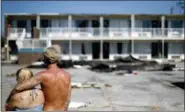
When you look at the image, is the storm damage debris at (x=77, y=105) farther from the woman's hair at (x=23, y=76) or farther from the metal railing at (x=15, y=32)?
the metal railing at (x=15, y=32)

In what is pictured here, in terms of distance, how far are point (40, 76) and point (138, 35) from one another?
38.2 m

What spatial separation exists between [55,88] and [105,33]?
123 ft

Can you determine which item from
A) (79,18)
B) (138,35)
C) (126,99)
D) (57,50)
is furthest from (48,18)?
(57,50)

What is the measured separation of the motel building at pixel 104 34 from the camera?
42219 mm

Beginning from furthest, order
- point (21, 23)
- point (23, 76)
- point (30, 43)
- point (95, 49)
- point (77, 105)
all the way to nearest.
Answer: point (95, 49) < point (21, 23) < point (30, 43) < point (77, 105) < point (23, 76)

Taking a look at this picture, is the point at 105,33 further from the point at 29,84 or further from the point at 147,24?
the point at 29,84

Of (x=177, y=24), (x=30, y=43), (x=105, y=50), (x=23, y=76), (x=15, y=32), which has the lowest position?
(x=105, y=50)

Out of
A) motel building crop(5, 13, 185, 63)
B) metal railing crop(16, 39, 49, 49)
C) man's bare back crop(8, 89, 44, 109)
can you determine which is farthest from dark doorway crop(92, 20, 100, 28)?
man's bare back crop(8, 89, 44, 109)

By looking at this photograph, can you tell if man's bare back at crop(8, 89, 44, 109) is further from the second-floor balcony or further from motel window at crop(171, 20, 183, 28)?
motel window at crop(171, 20, 183, 28)

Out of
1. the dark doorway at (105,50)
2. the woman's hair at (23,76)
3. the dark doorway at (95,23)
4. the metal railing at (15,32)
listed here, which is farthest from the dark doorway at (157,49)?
the woman's hair at (23,76)

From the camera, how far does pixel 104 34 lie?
42.5m

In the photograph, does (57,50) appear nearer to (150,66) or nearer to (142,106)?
(142,106)

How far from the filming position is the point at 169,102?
1325 cm

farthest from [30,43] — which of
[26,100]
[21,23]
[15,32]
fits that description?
[26,100]
